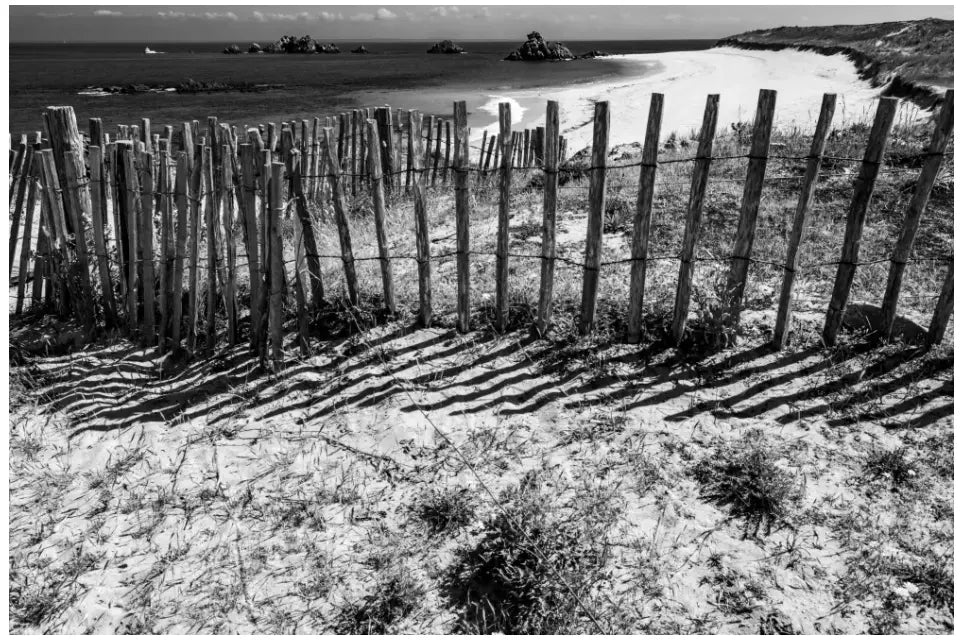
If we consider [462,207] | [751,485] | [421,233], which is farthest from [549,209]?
[751,485]

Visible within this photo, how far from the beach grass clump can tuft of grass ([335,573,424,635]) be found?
0.14 metres

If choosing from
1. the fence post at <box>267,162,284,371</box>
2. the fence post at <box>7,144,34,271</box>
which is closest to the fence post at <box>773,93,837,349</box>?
the fence post at <box>267,162,284,371</box>

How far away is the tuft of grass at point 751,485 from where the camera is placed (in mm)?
2973

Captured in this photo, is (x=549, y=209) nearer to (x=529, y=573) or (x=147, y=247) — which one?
(x=529, y=573)

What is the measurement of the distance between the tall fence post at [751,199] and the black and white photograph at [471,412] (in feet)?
0.06

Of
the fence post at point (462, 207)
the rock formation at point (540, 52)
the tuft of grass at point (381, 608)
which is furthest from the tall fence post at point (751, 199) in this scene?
the rock formation at point (540, 52)

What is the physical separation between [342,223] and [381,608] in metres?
2.53

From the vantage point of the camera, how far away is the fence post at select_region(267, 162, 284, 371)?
3783 mm

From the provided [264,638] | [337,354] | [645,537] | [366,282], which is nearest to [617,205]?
[366,282]

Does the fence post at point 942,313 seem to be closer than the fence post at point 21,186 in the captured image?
Yes

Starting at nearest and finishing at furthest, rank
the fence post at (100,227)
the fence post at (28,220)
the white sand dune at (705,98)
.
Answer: the fence post at (100,227)
the fence post at (28,220)
the white sand dune at (705,98)

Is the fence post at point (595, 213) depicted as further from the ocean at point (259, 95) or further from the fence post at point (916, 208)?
the ocean at point (259, 95)

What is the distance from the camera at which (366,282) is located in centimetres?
513

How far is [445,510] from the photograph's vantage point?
9.93 ft
